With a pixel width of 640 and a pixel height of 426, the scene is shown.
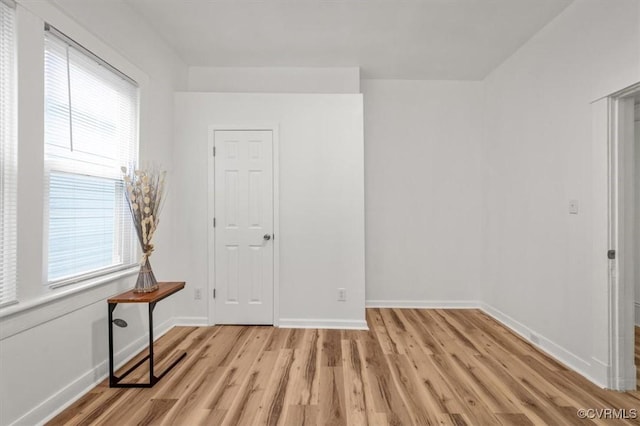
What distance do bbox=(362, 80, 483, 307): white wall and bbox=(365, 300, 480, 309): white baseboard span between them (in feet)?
0.04

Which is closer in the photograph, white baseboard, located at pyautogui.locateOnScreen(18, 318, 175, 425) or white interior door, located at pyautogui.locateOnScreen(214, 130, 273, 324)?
white baseboard, located at pyautogui.locateOnScreen(18, 318, 175, 425)

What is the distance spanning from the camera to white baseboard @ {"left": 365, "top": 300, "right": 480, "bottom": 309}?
3.78m

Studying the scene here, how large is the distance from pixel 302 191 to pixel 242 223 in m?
0.75

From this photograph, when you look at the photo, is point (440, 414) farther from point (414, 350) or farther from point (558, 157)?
point (558, 157)

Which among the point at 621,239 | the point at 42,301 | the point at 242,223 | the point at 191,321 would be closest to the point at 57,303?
the point at 42,301

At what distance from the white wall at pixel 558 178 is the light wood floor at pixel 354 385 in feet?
1.16

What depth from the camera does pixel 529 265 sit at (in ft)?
9.60

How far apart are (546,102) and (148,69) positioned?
3.69 meters

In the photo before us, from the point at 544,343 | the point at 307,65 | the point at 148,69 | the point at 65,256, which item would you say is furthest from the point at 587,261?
the point at 148,69

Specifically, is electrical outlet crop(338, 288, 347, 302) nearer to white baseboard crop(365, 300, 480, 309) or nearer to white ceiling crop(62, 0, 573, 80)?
white baseboard crop(365, 300, 480, 309)

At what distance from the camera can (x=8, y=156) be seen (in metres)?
1.58

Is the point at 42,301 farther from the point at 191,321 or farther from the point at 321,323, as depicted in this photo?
the point at 321,323

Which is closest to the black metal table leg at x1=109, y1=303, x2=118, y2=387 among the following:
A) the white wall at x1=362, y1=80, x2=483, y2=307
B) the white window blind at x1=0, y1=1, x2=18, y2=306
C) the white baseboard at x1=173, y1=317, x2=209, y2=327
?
the white window blind at x1=0, y1=1, x2=18, y2=306

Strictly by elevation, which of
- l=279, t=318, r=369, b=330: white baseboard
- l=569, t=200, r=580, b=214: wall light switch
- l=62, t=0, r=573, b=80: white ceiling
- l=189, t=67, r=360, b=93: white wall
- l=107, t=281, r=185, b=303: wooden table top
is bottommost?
l=279, t=318, r=369, b=330: white baseboard
